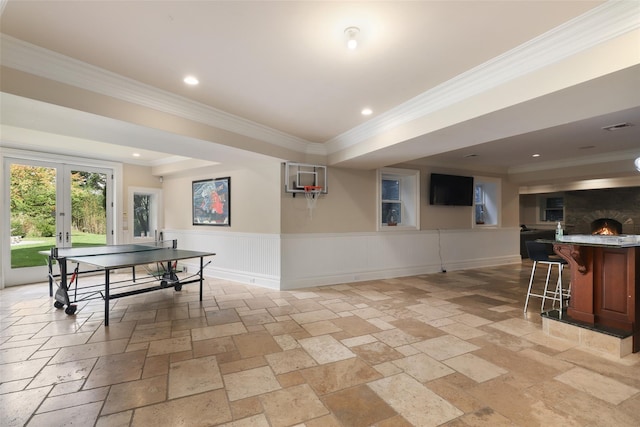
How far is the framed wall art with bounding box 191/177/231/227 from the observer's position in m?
5.75

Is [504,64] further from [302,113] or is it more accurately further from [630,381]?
[630,381]

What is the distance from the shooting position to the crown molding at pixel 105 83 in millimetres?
2303

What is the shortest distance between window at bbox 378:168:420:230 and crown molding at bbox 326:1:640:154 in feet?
9.09

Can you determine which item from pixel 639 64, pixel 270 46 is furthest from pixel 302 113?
pixel 639 64

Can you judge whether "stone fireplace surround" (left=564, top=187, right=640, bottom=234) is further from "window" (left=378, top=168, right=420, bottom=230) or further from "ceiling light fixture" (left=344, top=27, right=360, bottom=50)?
"ceiling light fixture" (left=344, top=27, right=360, bottom=50)

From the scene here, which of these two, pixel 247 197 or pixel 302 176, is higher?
pixel 302 176

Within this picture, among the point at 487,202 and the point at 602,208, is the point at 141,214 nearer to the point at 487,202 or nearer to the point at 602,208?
the point at 487,202

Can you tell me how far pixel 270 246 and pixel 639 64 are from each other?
4.55 m

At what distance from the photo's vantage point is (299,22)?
202 cm

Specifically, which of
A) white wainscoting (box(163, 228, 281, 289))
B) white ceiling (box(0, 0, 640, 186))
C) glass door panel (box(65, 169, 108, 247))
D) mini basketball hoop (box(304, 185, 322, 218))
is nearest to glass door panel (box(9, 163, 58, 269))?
glass door panel (box(65, 169, 108, 247))

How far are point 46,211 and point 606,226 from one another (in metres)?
14.0

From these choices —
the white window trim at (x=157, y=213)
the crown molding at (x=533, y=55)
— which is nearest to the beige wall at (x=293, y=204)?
the white window trim at (x=157, y=213)

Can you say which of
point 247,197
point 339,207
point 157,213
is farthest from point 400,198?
point 157,213

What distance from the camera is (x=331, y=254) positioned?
5.32 meters
